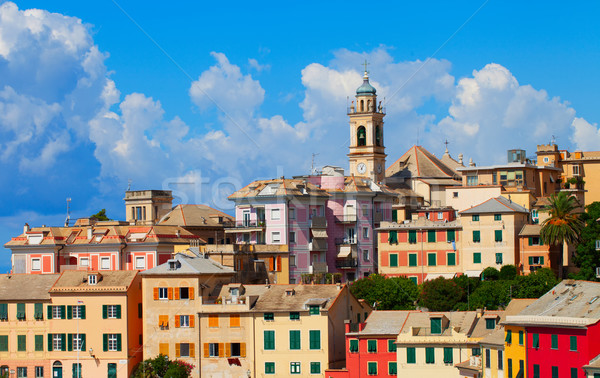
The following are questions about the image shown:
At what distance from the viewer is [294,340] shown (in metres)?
92.7

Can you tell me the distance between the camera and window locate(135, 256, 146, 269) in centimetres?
11538

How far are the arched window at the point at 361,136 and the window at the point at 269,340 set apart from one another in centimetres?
4912

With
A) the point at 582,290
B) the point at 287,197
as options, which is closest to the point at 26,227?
the point at 287,197

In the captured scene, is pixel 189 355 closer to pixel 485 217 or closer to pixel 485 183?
pixel 485 217

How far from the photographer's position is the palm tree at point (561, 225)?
4119 inches

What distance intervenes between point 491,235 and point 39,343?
40.3 metres

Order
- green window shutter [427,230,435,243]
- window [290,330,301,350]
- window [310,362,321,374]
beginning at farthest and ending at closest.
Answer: green window shutter [427,230,435,243] < window [290,330,301,350] < window [310,362,321,374]

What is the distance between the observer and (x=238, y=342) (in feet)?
310

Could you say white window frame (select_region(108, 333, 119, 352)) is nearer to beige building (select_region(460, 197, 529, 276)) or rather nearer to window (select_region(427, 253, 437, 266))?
window (select_region(427, 253, 437, 266))

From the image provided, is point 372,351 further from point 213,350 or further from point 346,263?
point 346,263

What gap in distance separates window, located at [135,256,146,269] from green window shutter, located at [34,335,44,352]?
16.9m

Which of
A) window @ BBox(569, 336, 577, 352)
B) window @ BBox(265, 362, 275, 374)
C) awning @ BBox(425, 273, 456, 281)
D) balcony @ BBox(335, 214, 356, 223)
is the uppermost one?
balcony @ BBox(335, 214, 356, 223)

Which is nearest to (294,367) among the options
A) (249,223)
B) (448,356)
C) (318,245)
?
(448,356)

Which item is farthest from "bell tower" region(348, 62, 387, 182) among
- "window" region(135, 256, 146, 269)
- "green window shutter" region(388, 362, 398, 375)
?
"green window shutter" region(388, 362, 398, 375)
